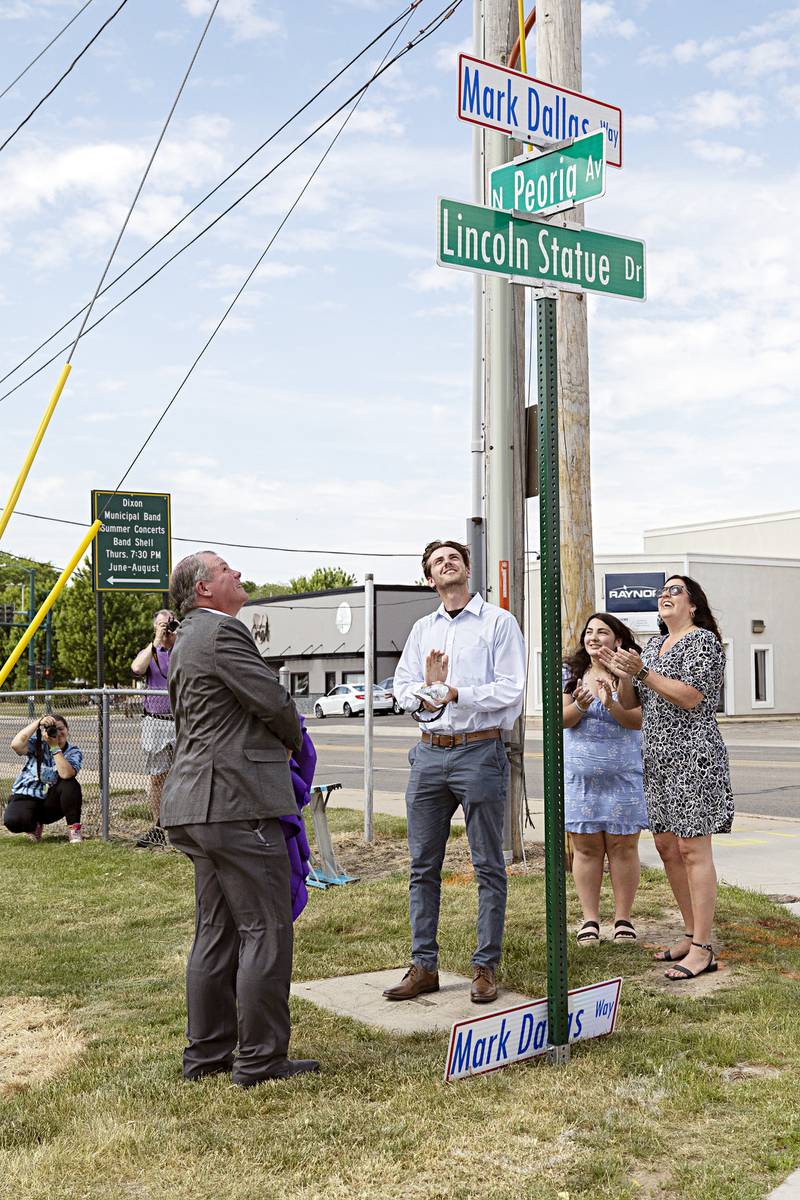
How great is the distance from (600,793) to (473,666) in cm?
148

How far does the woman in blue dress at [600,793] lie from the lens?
658 cm

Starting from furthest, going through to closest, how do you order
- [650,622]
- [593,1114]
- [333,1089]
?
[650,622] → [333,1089] → [593,1114]

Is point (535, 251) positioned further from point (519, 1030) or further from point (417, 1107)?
point (417, 1107)

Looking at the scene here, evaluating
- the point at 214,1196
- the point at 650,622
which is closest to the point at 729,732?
the point at 650,622

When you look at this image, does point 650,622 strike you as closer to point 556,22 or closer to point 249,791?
point 556,22

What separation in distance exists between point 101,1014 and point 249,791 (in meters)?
1.67

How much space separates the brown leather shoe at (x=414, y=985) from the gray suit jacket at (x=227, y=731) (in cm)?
135

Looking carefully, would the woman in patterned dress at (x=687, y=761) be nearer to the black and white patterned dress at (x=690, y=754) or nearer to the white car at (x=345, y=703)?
the black and white patterned dress at (x=690, y=754)

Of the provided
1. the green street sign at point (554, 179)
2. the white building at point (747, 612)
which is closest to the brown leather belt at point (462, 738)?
the green street sign at point (554, 179)

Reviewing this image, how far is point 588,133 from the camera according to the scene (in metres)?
4.69

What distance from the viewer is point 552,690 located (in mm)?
4395

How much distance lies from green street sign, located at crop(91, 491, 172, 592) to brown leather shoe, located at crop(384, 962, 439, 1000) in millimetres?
18058

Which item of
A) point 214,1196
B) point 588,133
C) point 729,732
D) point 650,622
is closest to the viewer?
point 214,1196

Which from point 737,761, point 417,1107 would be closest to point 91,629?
point 737,761
